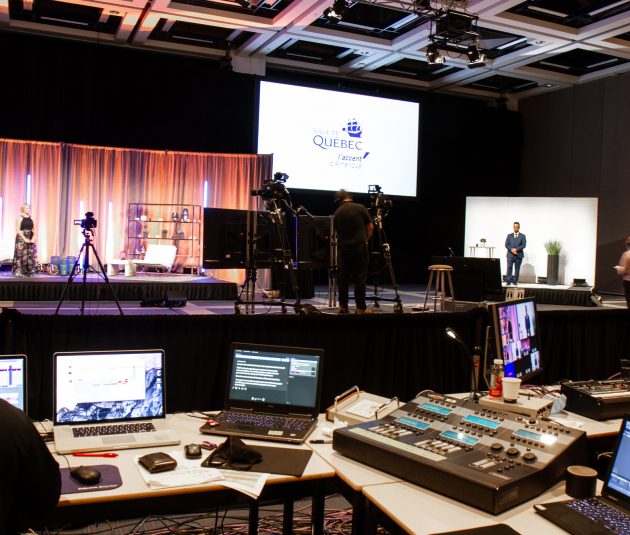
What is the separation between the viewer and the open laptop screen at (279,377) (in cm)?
258

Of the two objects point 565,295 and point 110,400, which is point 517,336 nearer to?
point 110,400

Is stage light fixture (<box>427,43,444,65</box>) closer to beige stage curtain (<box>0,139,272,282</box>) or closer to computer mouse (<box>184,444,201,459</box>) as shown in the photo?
beige stage curtain (<box>0,139,272,282</box>)

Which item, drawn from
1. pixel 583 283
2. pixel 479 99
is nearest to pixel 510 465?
pixel 583 283

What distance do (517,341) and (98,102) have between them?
934 cm

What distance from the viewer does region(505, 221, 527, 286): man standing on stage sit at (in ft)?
40.8

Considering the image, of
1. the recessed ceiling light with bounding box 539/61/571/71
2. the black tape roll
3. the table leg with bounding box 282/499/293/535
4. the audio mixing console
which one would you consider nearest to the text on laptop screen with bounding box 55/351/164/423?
the table leg with bounding box 282/499/293/535

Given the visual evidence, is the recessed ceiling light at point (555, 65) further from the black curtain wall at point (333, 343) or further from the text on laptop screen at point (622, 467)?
the text on laptop screen at point (622, 467)

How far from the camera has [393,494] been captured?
6.24 ft

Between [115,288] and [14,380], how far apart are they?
6448 millimetres

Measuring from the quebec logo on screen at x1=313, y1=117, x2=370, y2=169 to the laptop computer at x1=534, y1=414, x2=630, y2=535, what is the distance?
391 inches

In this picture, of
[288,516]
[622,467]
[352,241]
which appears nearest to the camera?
[622,467]

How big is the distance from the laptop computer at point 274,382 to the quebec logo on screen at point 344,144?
9.17 m

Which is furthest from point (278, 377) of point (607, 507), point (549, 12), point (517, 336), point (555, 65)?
point (555, 65)

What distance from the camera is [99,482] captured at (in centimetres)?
190
